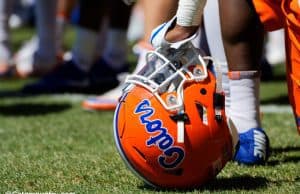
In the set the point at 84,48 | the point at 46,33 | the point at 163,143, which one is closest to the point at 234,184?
the point at 163,143

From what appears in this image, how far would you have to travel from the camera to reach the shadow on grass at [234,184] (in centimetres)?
224

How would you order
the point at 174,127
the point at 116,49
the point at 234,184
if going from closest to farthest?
the point at 174,127
the point at 234,184
the point at 116,49

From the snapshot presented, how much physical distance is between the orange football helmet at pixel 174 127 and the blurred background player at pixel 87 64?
243cm

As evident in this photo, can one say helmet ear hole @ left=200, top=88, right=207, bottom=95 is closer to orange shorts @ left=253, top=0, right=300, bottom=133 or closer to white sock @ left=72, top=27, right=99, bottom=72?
orange shorts @ left=253, top=0, right=300, bottom=133

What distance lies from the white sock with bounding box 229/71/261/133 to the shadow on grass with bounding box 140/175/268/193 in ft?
0.87

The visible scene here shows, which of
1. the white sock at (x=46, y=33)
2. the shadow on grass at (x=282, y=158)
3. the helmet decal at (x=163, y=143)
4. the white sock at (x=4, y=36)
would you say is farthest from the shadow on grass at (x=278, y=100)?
the helmet decal at (x=163, y=143)

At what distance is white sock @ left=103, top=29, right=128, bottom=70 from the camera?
4910 millimetres

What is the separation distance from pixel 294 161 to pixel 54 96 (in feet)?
7.16

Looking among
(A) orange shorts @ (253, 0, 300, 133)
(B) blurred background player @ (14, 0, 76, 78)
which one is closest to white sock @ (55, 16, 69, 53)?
(B) blurred background player @ (14, 0, 76, 78)

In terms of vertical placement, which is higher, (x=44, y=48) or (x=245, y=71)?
(x=245, y=71)

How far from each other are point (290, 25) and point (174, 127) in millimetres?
440

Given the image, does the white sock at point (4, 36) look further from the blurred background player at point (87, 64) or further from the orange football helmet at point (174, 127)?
the orange football helmet at point (174, 127)

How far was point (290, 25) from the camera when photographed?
2.33 meters

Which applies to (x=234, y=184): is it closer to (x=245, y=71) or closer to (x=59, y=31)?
(x=245, y=71)
